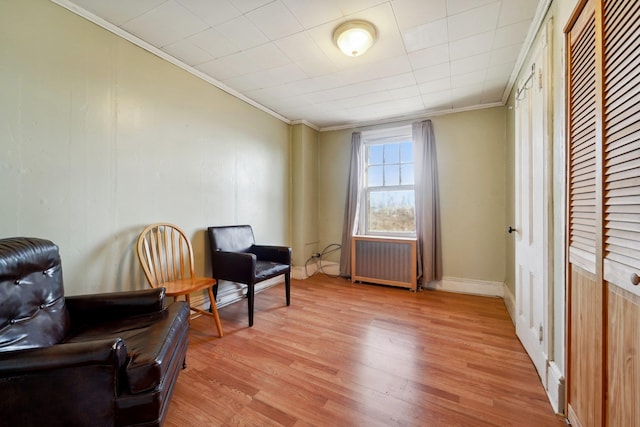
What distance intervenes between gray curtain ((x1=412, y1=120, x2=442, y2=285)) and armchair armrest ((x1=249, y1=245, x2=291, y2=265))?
1790 mm

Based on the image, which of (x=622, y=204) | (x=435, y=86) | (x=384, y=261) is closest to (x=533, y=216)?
(x=622, y=204)

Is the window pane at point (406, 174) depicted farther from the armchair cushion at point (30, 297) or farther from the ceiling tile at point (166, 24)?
the armchair cushion at point (30, 297)

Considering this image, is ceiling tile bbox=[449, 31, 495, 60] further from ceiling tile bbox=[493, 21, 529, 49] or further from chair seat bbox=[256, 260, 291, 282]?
chair seat bbox=[256, 260, 291, 282]

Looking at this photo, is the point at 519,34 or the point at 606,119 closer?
the point at 606,119

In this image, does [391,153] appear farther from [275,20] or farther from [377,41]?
[275,20]

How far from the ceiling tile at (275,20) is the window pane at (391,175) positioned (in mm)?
2428

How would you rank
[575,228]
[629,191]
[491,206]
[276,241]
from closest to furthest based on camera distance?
[629,191]
[575,228]
[491,206]
[276,241]

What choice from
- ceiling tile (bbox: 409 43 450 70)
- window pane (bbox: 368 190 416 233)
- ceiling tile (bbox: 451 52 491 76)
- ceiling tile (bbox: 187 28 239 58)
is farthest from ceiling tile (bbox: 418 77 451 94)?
ceiling tile (bbox: 187 28 239 58)

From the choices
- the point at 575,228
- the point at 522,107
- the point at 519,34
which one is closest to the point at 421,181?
the point at 522,107

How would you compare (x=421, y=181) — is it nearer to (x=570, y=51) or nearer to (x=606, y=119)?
(x=570, y=51)

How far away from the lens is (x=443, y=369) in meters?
1.69

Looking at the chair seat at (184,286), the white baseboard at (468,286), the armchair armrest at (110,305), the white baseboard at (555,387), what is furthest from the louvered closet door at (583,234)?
the chair seat at (184,286)

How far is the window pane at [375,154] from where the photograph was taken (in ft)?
12.9

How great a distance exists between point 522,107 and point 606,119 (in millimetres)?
1288
